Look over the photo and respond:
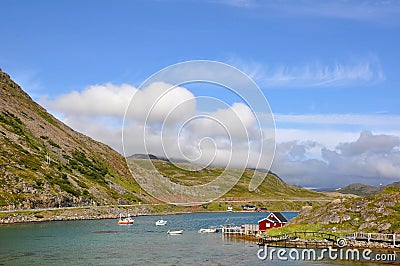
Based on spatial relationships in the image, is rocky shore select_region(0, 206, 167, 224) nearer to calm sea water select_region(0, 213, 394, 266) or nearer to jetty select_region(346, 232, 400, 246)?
calm sea water select_region(0, 213, 394, 266)

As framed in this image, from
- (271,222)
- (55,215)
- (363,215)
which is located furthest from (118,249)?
(55,215)

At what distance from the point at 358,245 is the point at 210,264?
105 feet

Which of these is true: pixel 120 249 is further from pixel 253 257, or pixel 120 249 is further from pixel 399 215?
pixel 399 215

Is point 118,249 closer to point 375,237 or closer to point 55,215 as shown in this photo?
point 375,237

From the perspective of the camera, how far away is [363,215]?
9750 centimetres

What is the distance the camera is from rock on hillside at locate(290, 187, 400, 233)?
304 feet

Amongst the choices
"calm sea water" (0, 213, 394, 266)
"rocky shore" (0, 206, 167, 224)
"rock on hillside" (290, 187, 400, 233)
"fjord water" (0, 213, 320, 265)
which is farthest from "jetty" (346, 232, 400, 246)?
"rocky shore" (0, 206, 167, 224)

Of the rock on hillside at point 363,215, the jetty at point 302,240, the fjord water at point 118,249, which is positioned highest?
the rock on hillside at point 363,215

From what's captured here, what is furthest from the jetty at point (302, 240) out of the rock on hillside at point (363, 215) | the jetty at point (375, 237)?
the rock on hillside at point (363, 215)

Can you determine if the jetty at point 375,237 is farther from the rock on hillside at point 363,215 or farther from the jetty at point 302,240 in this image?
the rock on hillside at point 363,215

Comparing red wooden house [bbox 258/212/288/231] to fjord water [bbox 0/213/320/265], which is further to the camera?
red wooden house [bbox 258/212/288/231]

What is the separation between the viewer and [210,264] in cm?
7200

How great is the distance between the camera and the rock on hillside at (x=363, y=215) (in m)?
92.6

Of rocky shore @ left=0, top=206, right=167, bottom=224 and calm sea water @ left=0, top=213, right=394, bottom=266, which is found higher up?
rocky shore @ left=0, top=206, right=167, bottom=224
